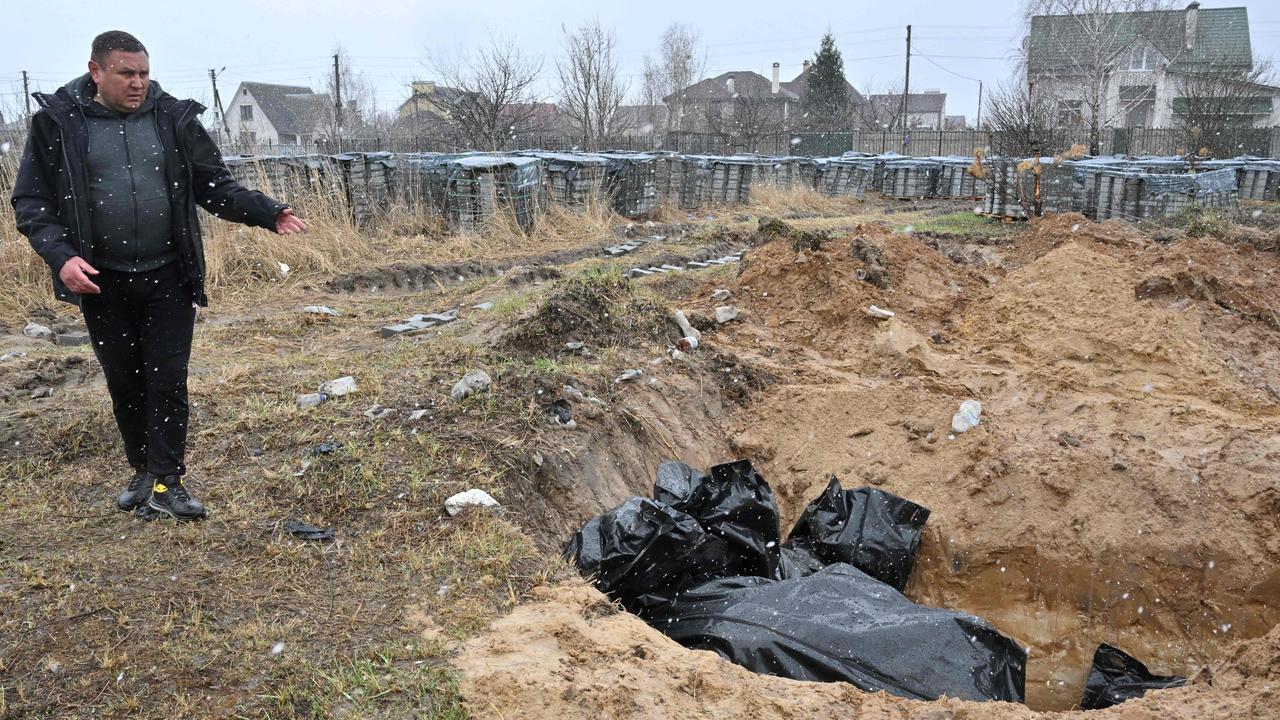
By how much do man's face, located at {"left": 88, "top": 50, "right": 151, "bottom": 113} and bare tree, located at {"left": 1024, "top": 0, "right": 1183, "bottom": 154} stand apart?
78.9 feet

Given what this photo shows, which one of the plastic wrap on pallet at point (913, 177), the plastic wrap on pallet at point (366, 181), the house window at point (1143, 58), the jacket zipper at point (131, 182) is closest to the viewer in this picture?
the jacket zipper at point (131, 182)

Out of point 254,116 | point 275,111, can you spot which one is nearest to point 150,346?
point 275,111

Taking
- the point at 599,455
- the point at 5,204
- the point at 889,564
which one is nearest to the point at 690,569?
the point at 599,455

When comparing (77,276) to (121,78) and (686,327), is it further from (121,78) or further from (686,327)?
(686,327)

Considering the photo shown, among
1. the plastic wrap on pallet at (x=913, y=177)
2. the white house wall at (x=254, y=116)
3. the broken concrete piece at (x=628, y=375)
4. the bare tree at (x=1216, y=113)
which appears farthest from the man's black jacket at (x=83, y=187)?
the white house wall at (x=254, y=116)

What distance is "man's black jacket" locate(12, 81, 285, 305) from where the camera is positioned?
2883mm

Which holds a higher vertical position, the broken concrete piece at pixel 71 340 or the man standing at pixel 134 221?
the man standing at pixel 134 221

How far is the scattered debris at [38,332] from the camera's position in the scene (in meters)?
6.44

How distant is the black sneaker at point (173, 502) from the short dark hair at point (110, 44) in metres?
1.52

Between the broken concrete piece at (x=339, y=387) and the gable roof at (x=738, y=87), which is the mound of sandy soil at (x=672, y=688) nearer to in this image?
the broken concrete piece at (x=339, y=387)

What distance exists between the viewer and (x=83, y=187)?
2.91m

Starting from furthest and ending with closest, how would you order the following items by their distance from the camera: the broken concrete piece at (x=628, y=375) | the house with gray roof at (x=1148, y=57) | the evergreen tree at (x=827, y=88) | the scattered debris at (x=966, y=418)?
1. the evergreen tree at (x=827, y=88)
2. the house with gray roof at (x=1148, y=57)
3. the scattered debris at (x=966, y=418)
4. the broken concrete piece at (x=628, y=375)

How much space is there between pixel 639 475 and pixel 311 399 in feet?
5.67

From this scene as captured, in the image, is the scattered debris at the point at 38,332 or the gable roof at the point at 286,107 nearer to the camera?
the scattered debris at the point at 38,332
